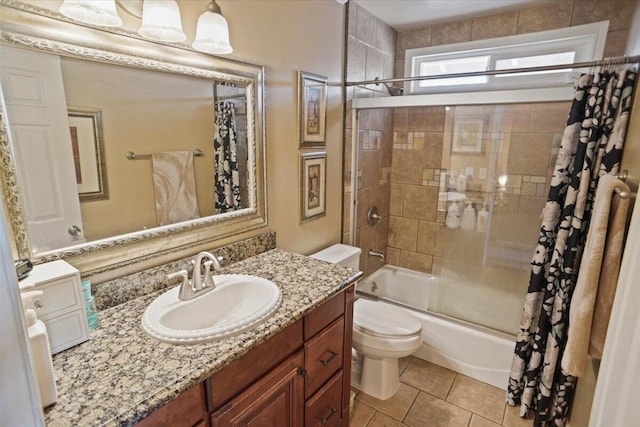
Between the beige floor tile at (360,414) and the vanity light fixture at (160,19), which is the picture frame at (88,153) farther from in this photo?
the beige floor tile at (360,414)

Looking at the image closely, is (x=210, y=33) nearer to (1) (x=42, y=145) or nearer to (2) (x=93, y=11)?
(2) (x=93, y=11)

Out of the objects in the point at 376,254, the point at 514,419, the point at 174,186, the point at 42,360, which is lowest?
the point at 514,419

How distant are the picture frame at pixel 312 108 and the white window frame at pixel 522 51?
111cm

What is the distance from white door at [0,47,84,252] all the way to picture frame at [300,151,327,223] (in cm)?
113

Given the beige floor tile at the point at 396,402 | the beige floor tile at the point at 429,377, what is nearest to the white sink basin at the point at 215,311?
the beige floor tile at the point at 396,402

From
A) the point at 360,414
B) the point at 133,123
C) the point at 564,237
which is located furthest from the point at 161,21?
the point at 360,414

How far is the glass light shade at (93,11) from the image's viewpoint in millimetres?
983

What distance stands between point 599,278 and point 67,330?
179 centimetres

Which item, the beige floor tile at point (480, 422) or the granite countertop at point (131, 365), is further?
the beige floor tile at point (480, 422)

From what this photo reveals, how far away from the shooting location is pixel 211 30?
1.28 meters

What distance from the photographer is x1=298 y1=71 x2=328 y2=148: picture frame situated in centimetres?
190

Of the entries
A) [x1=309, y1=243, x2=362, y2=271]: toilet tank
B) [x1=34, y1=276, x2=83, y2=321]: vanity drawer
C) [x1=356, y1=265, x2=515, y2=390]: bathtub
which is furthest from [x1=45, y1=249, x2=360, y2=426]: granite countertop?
[x1=356, y1=265, x2=515, y2=390]: bathtub

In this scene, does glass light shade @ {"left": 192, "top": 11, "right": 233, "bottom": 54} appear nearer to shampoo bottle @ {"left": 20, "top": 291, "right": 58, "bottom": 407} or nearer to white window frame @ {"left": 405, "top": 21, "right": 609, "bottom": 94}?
shampoo bottle @ {"left": 20, "top": 291, "right": 58, "bottom": 407}

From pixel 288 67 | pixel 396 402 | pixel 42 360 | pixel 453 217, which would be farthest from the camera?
pixel 453 217
